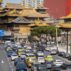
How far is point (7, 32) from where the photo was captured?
106 metres

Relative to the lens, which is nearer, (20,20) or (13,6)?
(20,20)

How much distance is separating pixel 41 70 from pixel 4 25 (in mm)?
87547

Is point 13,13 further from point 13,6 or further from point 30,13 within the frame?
point 13,6

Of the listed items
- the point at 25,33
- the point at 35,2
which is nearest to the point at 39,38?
the point at 25,33

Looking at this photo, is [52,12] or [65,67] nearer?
[65,67]

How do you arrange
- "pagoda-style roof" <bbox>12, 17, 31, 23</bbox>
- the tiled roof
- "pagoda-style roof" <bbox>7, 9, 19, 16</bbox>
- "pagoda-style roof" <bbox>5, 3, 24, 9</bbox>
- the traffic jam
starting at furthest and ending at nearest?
"pagoda-style roof" <bbox>5, 3, 24, 9</bbox> → "pagoda-style roof" <bbox>7, 9, 19, 16</bbox> → the tiled roof → "pagoda-style roof" <bbox>12, 17, 31, 23</bbox> → the traffic jam

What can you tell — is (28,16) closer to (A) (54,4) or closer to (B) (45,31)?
(A) (54,4)

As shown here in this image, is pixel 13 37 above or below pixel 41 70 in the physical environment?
below

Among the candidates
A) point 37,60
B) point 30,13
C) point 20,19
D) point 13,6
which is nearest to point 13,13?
point 30,13

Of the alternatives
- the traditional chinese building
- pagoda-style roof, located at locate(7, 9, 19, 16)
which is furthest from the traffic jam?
pagoda-style roof, located at locate(7, 9, 19, 16)

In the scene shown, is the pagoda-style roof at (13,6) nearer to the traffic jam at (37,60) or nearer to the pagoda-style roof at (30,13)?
the pagoda-style roof at (30,13)

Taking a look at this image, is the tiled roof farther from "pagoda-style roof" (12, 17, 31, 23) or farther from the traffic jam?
the traffic jam

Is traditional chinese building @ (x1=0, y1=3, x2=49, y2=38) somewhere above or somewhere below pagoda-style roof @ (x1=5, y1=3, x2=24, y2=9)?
below

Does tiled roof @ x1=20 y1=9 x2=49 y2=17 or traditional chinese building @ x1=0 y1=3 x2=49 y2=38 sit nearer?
traditional chinese building @ x1=0 y1=3 x2=49 y2=38
